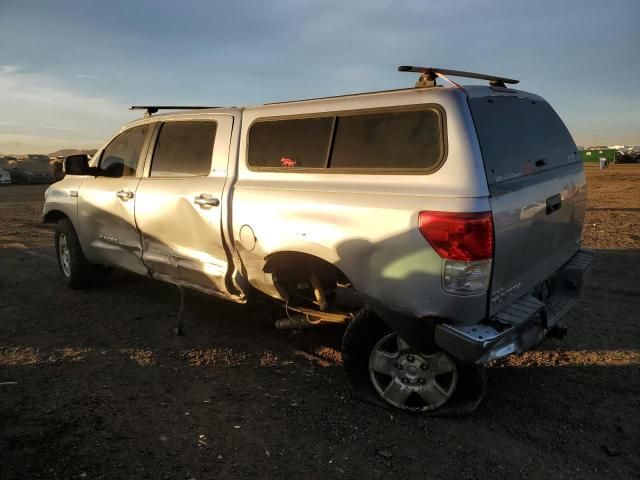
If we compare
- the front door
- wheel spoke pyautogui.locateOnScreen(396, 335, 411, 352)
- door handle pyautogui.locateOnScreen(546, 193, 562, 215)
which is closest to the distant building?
door handle pyautogui.locateOnScreen(546, 193, 562, 215)

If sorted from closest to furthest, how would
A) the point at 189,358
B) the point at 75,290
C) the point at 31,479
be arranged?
the point at 31,479, the point at 189,358, the point at 75,290

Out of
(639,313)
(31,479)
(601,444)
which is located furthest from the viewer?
(639,313)

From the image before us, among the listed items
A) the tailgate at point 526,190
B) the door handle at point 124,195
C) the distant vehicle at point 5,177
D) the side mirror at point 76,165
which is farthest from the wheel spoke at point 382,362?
the distant vehicle at point 5,177

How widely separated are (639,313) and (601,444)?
2.62 m

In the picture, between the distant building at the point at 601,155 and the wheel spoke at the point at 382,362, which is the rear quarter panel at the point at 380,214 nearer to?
the wheel spoke at the point at 382,362

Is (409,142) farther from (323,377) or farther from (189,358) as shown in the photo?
(189,358)

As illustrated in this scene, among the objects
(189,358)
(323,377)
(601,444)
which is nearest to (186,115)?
(189,358)

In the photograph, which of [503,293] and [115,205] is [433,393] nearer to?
[503,293]

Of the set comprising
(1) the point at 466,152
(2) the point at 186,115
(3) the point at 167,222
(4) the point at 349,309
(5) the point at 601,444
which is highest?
(2) the point at 186,115

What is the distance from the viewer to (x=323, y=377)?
3854 millimetres

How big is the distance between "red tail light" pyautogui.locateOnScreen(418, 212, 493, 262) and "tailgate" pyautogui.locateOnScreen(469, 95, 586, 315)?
77 millimetres

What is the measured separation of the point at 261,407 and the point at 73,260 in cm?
364

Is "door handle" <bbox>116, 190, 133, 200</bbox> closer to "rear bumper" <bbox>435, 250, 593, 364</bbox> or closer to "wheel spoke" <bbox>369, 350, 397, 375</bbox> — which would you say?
"wheel spoke" <bbox>369, 350, 397, 375</bbox>

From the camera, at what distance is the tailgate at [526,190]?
2.82 m
